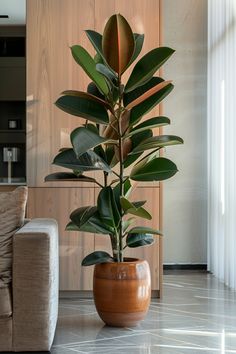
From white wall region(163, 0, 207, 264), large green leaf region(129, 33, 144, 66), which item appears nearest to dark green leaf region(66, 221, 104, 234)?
large green leaf region(129, 33, 144, 66)

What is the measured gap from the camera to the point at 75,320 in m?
3.55

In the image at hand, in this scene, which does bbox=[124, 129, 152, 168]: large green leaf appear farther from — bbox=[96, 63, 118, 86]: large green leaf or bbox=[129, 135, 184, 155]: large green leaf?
bbox=[96, 63, 118, 86]: large green leaf

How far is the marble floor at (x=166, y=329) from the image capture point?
2.95 m

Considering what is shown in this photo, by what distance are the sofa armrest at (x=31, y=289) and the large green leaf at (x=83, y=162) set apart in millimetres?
585

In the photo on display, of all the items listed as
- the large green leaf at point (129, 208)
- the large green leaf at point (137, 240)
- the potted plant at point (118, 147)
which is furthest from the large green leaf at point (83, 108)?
the large green leaf at point (137, 240)

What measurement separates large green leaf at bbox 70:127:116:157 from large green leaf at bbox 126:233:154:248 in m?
0.72

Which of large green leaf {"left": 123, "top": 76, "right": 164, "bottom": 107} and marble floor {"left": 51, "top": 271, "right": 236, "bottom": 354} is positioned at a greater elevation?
large green leaf {"left": 123, "top": 76, "right": 164, "bottom": 107}

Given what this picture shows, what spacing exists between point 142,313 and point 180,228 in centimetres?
219

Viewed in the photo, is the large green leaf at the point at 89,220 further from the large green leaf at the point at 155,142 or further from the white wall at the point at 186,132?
the white wall at the point at 186,132

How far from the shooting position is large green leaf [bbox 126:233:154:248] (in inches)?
137

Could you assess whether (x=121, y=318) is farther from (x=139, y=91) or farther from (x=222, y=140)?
(x=222, y=140)

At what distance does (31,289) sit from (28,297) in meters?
0.04

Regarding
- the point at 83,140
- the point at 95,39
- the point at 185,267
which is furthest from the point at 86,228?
the point at 185,267

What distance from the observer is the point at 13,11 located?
4.50 metres
